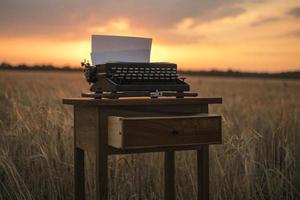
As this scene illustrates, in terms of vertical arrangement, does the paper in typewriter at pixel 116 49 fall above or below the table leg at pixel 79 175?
above

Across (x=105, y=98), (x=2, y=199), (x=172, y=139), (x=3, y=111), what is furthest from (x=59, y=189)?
(x=3, y=111)

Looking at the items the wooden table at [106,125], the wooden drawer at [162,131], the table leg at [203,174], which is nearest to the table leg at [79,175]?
the wooden table at [106,125]

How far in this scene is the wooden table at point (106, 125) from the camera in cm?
314

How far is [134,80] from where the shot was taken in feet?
10.7

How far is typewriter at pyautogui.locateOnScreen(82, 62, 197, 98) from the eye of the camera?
3.22 m

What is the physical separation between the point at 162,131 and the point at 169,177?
111 cm

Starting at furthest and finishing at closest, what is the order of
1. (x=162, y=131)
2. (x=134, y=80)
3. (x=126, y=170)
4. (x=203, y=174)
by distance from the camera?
1. (x=126, y=170)
2. (x=203, y=174)
3. (x=134, y=80)
4. (x=162, y=131)

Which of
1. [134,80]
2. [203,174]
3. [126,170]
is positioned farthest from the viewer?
[126,170]

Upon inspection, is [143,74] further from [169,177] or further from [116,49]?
[169,177]

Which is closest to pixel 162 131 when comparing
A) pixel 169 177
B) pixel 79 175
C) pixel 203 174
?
pixel 203 174

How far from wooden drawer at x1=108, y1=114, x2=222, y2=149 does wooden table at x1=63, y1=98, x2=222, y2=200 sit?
1.5 inches

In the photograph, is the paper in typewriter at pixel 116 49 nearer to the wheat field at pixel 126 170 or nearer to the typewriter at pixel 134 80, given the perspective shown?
the typewriter at pixel 134 80

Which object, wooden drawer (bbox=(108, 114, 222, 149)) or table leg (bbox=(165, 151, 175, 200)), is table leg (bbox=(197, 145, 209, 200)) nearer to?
wooden drawer (bbox=(108, 114, 222, 149))

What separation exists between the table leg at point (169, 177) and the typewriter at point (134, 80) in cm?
75
